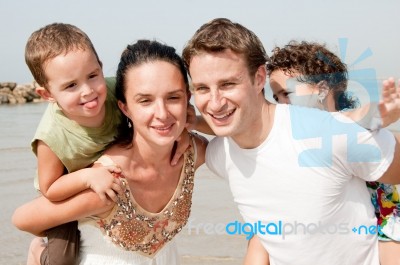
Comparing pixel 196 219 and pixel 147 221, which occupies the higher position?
pixel 147 221

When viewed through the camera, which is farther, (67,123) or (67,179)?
(67,123)

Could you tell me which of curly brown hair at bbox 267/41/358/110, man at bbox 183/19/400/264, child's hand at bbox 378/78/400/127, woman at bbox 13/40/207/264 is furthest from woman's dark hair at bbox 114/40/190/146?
child's hand at bbox 378/78/400/127

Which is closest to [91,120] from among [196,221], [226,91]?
[226,91]

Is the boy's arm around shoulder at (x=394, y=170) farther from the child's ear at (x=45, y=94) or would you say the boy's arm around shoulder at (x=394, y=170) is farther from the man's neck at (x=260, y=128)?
the child's ear at (x=45, y=94)

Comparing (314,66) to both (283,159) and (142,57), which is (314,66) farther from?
(142,57)

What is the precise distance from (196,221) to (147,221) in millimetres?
3615

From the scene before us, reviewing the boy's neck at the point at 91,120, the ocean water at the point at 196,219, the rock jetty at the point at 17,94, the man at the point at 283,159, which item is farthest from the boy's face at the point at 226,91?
the rock jetty at the point at 17,94

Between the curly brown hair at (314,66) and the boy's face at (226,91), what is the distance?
1.03 metres

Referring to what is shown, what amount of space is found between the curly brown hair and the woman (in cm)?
93

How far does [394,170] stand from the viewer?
105 inches

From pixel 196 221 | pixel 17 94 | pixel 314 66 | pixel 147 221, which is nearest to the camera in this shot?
pixel 147 221

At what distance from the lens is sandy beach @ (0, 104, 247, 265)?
5.75 meters

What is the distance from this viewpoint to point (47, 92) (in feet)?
11.0

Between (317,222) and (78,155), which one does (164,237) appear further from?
(317,222)
